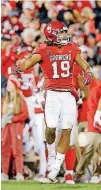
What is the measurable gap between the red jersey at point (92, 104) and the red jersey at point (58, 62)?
1.44 meters

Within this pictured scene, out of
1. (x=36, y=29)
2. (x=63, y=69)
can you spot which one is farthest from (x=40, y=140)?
(x=36, y=29)

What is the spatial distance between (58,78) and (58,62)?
186mm

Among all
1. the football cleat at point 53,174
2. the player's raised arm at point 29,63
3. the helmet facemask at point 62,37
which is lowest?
the football cleat at point 53,174

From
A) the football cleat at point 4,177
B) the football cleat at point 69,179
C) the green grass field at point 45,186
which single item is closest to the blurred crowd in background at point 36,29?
the football cleat at point 4,177

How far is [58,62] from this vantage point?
941 cm

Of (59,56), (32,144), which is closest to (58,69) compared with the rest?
(59,56)

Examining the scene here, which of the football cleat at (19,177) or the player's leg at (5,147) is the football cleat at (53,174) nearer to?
the football cleat at (19,177)

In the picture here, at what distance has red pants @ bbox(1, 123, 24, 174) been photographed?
1182 cm

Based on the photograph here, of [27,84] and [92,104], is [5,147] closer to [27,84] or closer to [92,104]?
[27,84]

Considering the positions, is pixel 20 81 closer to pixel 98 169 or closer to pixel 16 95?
pixel 16 95

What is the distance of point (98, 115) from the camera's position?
414 inches

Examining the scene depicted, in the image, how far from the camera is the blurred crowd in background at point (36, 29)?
13.0 metres

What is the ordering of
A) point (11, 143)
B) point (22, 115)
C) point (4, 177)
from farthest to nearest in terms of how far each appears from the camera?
point (11, 143)
point (22, 115)
point (4, 177)

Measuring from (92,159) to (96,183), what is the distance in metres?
0.49
